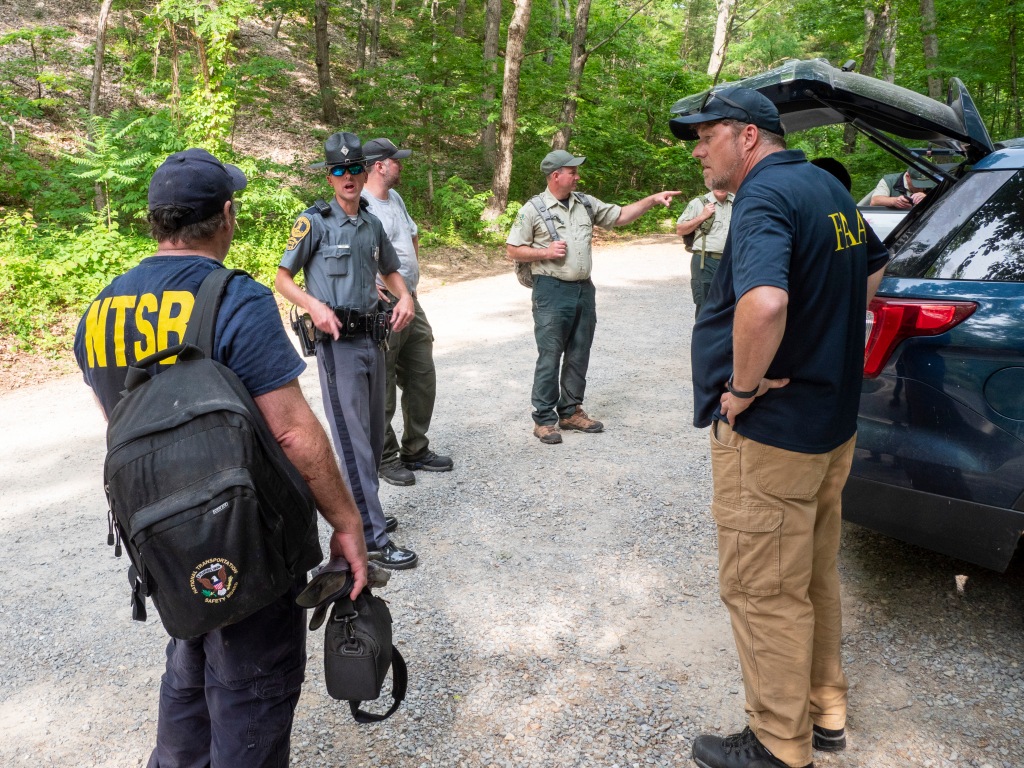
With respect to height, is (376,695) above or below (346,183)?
below

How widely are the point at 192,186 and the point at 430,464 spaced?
135 inches

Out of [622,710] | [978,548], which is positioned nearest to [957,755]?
[978,548]

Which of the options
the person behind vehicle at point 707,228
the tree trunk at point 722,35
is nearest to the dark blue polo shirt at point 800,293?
the person behind vehicle at point 707,228

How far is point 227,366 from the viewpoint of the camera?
5.91 feet

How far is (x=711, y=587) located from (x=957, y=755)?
126 centimetres

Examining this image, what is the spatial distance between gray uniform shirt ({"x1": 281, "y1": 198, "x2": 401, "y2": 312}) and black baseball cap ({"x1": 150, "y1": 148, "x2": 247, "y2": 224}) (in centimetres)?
184

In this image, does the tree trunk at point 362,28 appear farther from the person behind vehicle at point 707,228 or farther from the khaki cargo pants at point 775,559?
the khaki cargo pants at point 775,559

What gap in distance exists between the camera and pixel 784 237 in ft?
6.87

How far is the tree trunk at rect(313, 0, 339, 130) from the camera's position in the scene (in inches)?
683

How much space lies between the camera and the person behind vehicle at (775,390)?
7.04 feet

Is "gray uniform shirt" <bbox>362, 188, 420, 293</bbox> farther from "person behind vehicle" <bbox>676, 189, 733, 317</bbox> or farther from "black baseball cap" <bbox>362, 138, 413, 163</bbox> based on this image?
"person behind vehicle" <bbox>676, 189, 733, 317</bbox>

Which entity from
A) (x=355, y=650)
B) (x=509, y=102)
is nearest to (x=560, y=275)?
(x=355, y=650)

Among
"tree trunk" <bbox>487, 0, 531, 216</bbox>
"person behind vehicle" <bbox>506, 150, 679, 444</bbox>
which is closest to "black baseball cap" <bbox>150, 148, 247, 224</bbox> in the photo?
"person behind vehicle" <bbox>506, 150, 679, 444</bbox>

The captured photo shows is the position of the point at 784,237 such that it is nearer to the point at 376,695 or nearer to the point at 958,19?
the point at 376,695
